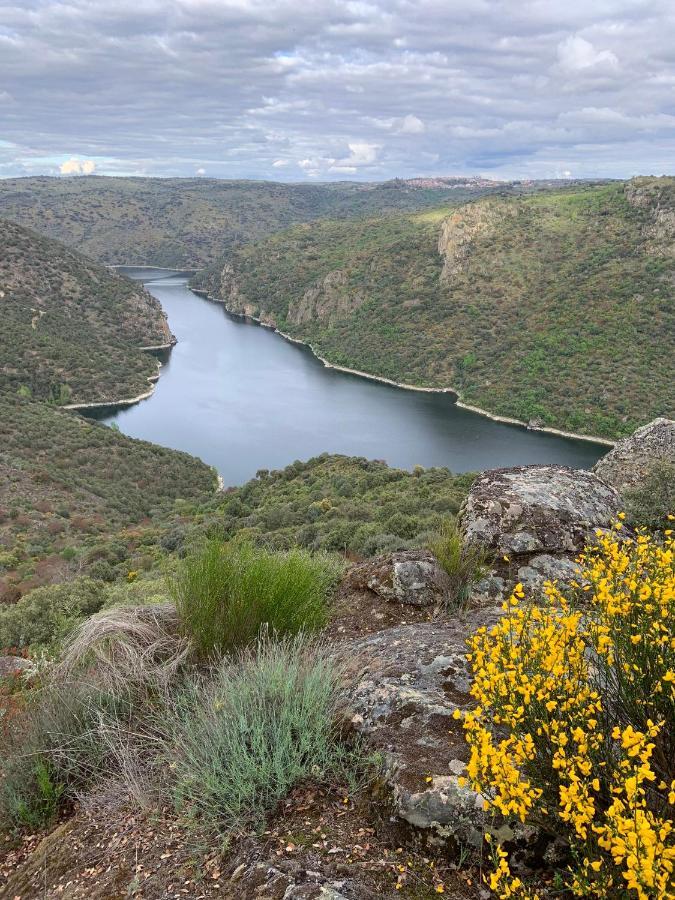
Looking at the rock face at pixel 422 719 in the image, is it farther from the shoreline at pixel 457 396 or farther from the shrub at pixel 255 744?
the shoreline at pixel 457 396

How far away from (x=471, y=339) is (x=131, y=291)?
57306mm

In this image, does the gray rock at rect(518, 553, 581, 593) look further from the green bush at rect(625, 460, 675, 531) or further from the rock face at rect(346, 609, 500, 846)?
the green bush at rect(625, 460, 675, 531)

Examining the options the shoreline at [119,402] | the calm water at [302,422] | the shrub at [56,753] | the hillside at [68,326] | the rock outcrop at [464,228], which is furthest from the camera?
the rock outcrop at [464,228]

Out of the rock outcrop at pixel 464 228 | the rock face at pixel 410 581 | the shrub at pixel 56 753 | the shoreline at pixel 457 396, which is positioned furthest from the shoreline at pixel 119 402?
the shrub at pixel 56 753

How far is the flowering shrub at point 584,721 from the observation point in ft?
5.47

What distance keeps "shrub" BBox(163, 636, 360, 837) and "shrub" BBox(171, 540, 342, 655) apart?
0.72m

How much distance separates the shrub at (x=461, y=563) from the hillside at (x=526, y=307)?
55030 mm

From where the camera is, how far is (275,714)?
2830mm

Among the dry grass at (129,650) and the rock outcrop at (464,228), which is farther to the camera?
the rock outcrop at (464,228)

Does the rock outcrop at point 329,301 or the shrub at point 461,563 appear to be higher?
the rock outcrop at point 329,301

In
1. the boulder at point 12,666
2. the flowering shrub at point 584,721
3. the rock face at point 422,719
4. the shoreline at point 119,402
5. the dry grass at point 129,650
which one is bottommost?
the shoreline at point 119,402

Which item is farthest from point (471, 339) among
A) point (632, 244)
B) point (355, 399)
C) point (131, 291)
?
point (131, 291)

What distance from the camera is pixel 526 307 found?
76.1m

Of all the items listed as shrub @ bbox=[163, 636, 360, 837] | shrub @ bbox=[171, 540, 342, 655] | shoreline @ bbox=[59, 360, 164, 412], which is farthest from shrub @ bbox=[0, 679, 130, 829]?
shoreline @ bbox=[59, 360, 164, 412]
